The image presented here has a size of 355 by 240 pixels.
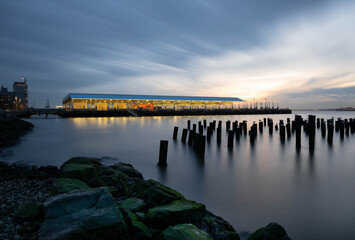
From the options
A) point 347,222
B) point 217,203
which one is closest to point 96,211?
point 217,203

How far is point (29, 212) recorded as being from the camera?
320cm

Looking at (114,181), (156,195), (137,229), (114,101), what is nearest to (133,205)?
(156,195)

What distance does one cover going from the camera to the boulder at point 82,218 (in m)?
2.73

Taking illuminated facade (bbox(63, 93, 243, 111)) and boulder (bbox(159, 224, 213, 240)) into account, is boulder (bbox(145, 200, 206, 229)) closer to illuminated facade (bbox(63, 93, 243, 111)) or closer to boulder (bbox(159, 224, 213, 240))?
boulder (bbox(159, 224, 213, 240))

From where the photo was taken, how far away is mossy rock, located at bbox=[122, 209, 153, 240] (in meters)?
3.09

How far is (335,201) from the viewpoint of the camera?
5934 millimetres

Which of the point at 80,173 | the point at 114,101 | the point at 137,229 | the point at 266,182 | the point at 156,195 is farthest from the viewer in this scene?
the point at 114,101

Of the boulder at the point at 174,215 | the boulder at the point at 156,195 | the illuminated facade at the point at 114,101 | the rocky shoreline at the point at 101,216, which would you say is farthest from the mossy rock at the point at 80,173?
the illuminated facade at the point at 114,101

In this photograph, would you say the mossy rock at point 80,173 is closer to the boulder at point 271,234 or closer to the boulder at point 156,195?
the boulder at point 156,195

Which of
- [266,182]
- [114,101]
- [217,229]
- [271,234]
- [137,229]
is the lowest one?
[266,182]

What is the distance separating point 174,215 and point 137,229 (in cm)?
64

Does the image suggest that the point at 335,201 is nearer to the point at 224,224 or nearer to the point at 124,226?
the point at 224,224

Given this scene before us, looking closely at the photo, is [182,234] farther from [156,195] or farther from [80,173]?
[80,173]

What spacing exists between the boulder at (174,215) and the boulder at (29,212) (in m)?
1.65
